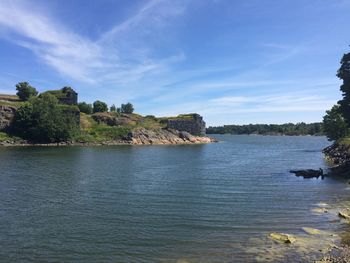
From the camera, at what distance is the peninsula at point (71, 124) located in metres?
140

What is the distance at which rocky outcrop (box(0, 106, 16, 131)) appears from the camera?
473 feet

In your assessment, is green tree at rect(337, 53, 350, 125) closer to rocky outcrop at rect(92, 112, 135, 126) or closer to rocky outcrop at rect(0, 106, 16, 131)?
rocky outcrop at rect(0, 106, 16, 131)

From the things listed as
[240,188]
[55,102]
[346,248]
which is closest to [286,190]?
[240,188]

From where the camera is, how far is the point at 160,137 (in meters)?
176

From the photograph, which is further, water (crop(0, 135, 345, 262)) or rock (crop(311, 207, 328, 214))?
rock (crop(311, 207, 328, 214))

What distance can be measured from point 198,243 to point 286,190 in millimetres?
23659

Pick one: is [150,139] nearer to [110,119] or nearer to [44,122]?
[110,119]

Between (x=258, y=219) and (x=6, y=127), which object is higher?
(x=6, y=127)

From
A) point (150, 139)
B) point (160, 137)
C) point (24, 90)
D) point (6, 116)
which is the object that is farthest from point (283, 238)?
point (24, 90)

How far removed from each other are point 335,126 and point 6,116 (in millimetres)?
115399

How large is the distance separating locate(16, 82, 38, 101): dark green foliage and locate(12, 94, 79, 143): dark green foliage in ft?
76.7

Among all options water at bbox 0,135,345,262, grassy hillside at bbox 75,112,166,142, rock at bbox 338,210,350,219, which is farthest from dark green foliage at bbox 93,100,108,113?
rock at bbox 338,210,350,219

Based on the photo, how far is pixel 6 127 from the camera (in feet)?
474

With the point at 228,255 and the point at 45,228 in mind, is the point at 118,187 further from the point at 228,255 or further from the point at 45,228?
the point at 228,255
